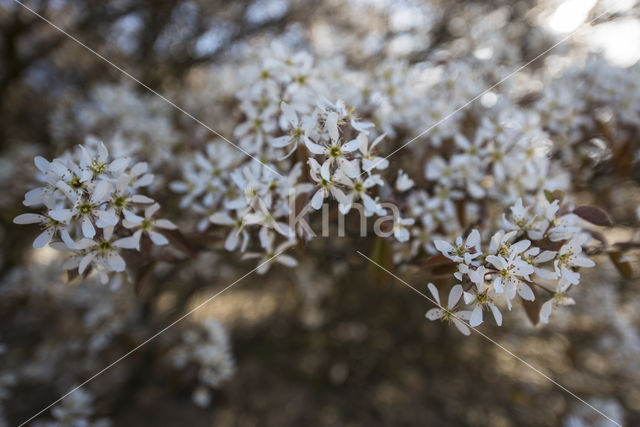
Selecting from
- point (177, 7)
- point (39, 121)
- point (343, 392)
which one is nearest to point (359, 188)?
point (343, 392)

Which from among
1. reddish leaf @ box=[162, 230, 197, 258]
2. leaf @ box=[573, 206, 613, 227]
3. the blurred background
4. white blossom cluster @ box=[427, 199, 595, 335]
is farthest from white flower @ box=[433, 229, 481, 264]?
the blurred background

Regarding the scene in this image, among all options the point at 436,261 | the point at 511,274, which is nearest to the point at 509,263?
the point at 511,274

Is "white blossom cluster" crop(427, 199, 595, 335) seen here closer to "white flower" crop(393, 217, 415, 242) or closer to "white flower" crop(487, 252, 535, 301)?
"white flower" crop(487, 252, 535, 301)

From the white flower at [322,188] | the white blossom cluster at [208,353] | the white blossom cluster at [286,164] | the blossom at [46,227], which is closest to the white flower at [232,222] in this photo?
the white blossom cluster at [286,164]

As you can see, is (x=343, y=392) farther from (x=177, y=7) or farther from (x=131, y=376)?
(x=177, y=7)

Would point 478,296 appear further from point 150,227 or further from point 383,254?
point 150,227

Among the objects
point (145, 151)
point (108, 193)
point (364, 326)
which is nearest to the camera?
point (108, 193)
